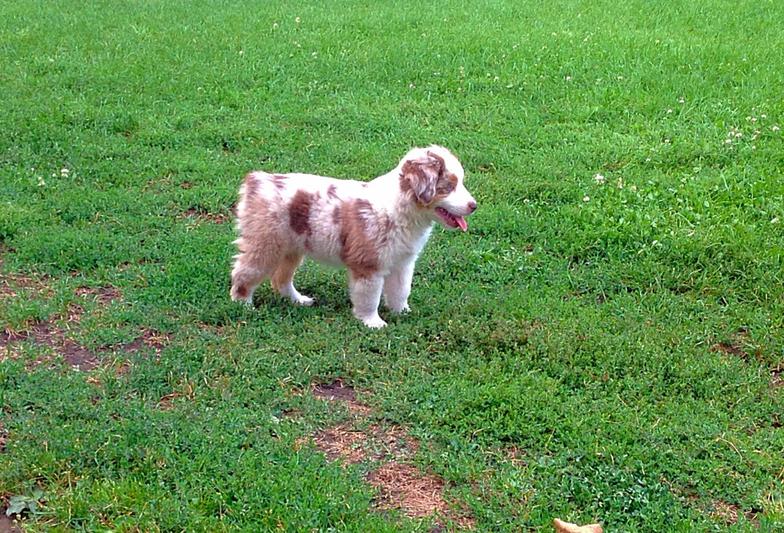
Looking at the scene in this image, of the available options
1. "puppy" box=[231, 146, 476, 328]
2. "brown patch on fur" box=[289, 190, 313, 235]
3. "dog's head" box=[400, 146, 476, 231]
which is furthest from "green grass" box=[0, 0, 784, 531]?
"dog's head" box=[400, 146, 476, 231]

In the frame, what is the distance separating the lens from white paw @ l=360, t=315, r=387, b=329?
582 cm

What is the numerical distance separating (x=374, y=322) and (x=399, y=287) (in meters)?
0.32

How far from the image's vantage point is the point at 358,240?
5781 millimetres

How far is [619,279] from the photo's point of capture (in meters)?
6.53

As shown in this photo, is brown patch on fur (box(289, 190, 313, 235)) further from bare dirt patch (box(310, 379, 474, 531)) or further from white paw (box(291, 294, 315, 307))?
bare dirt patch (box(310, 379, 474, 531))

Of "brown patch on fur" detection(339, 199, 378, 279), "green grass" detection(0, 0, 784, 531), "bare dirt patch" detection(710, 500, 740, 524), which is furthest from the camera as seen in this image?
"brown patch on fur" detection(339, 199, 378, 279)

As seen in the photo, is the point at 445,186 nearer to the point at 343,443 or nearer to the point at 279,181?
the point at 279,181

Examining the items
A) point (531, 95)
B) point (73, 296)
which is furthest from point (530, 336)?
point (531, 95)

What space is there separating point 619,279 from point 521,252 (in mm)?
780

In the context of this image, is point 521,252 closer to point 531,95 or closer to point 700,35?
point 531,95

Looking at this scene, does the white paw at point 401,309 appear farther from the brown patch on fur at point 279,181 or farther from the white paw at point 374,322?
the brown patch on fur at point 279,181

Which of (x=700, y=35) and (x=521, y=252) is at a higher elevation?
(x=700, y=35)

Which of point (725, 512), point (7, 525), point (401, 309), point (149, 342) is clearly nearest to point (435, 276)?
point (401, 309)

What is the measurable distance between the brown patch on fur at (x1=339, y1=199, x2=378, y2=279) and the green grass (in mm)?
393
